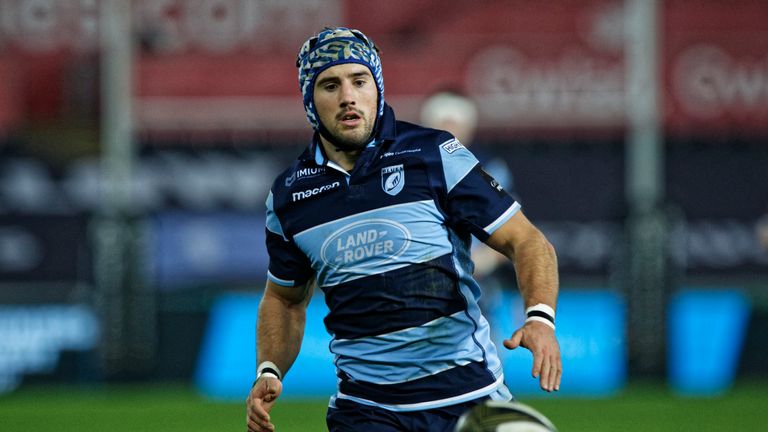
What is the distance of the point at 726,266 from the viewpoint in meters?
14.4

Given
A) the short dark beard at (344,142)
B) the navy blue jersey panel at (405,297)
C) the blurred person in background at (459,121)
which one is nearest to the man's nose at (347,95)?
the short dark beard at (344,142)

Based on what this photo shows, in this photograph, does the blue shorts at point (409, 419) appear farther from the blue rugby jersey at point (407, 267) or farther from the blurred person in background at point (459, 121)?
the blurred person in background at point (459, 121)

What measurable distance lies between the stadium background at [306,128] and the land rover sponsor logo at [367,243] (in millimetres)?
8902

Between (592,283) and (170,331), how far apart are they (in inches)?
163

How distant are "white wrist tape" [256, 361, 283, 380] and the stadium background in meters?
8.51

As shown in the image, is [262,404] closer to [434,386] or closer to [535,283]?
[434,386]

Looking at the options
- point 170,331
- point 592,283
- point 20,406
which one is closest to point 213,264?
point 170,331

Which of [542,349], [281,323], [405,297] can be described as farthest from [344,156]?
[542,349]

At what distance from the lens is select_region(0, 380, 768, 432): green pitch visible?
10328 mm

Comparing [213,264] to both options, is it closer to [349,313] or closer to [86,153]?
[86,153]

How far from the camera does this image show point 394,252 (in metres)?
4.63

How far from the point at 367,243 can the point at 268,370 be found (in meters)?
0.68

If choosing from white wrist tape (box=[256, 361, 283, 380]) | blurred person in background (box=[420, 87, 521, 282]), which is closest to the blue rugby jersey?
white wrist tape (box=[256, 361, 283, 380])

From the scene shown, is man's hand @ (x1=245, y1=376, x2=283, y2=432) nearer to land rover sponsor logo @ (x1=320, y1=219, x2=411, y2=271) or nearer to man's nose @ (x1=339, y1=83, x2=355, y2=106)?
land rover sponsor logo @ (x1=320, y1=219, x2=411, y2=271)
